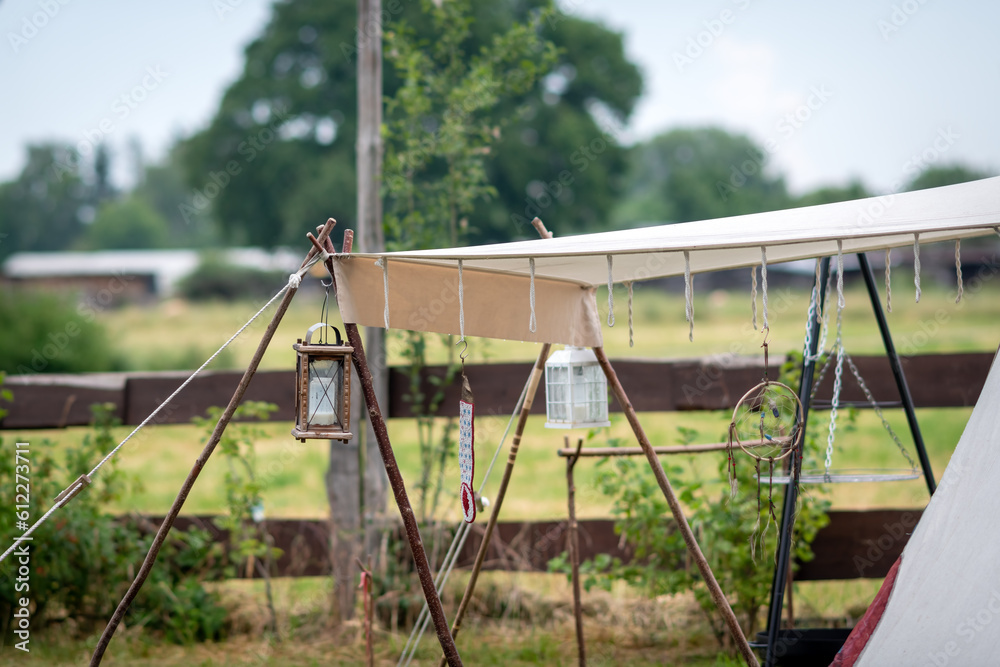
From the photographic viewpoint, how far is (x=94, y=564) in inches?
140

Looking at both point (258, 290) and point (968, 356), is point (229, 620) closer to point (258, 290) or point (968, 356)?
point (968, 356)

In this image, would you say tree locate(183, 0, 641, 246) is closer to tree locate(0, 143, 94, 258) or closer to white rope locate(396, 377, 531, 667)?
white rope locate(396, 377, 531, 667)

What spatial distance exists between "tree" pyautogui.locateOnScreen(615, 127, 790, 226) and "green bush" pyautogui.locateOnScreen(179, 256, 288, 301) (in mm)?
13471

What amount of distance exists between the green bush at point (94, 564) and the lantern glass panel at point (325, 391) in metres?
1.74

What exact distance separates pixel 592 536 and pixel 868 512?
1.30 m

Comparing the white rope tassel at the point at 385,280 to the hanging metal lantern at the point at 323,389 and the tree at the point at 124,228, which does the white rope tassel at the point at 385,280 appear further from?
the tree at the point at 124,228

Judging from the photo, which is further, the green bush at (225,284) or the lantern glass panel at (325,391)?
the green bush at (225,284)

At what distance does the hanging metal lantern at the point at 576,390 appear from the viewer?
9.19 feet

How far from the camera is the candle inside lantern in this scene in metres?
2.34

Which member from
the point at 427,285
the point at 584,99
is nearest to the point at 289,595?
the point at 427,285

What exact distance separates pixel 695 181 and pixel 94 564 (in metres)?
37.1

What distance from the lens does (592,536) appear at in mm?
3887

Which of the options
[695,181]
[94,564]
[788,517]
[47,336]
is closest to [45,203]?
[695,181]

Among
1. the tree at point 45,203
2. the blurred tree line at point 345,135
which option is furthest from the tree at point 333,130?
the tree at point 45,203
